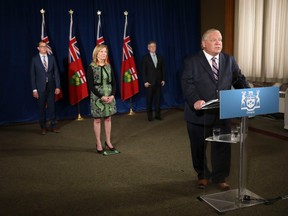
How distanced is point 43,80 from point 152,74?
2057 millimetres

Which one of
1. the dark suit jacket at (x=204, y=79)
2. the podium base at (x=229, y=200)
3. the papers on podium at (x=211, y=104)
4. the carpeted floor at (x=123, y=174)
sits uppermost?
the dark suit jacket at (x=204, y=79)

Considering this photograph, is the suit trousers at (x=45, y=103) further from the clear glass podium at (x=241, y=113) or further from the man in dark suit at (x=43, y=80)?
the clear glass podium at (x=241, y=113)

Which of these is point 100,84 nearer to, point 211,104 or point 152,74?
point 211,104

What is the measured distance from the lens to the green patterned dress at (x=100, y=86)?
13.0ft

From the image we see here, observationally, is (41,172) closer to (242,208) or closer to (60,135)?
(60,135)

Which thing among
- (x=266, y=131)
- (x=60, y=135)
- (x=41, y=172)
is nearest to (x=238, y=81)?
(x=41, y=172)

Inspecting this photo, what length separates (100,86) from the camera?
4.02 metres

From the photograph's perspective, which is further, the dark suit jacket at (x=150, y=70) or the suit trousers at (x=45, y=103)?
the dark suit jacket at (x=150, y=70)

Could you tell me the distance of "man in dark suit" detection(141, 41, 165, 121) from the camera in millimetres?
6391

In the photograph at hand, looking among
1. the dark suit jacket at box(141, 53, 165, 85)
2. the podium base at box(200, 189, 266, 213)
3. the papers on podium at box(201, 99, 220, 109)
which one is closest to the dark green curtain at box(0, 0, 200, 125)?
the dark suit jacket at box(141, 53, 165, 85)

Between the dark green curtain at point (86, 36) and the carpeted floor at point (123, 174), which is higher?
the dark green curtain at point (86, 36)

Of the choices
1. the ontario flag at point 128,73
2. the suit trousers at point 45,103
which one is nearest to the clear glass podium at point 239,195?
the suit trousers at point 45,103

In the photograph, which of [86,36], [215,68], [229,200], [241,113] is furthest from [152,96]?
[241,113]

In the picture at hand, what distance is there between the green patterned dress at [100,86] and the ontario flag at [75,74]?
8.66ft
